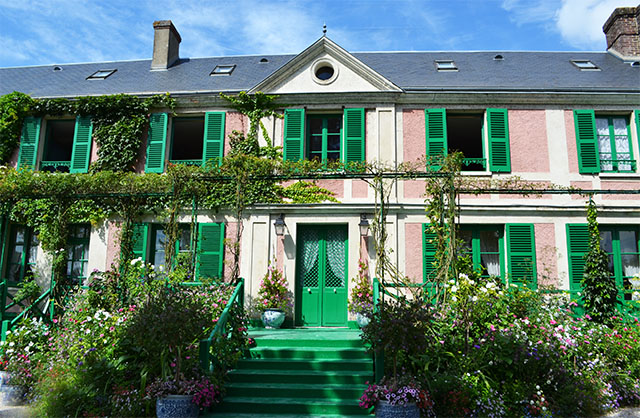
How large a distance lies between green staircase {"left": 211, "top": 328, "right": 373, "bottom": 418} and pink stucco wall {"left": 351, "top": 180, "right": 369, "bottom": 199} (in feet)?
10.6

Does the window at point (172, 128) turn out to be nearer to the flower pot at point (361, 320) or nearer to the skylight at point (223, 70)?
the skylight at point (223, 70)

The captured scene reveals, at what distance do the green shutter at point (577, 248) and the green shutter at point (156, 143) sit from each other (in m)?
8.68

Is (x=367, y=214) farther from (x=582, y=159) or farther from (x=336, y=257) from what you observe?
(x=582, y=159)

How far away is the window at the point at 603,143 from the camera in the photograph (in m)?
9.72

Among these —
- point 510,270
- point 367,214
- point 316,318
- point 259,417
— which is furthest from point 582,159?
point 259,417

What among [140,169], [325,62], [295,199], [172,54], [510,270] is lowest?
[510,270]

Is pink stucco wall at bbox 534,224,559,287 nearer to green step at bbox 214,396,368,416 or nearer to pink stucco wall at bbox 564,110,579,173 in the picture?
pink stucco wall at bbox 564,110,579,173

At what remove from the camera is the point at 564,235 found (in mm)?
9406

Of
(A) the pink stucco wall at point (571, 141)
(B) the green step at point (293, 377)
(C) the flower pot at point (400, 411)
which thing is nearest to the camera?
(C) the flower pot at point (400, 411)

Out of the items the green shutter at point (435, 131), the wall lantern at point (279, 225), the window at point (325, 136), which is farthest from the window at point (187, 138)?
the green shutter at point (435, 131)

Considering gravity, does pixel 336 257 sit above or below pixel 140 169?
below

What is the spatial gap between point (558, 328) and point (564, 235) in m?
3.63

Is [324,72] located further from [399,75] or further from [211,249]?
[211,249]

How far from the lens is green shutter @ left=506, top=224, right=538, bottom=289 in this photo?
924cm
